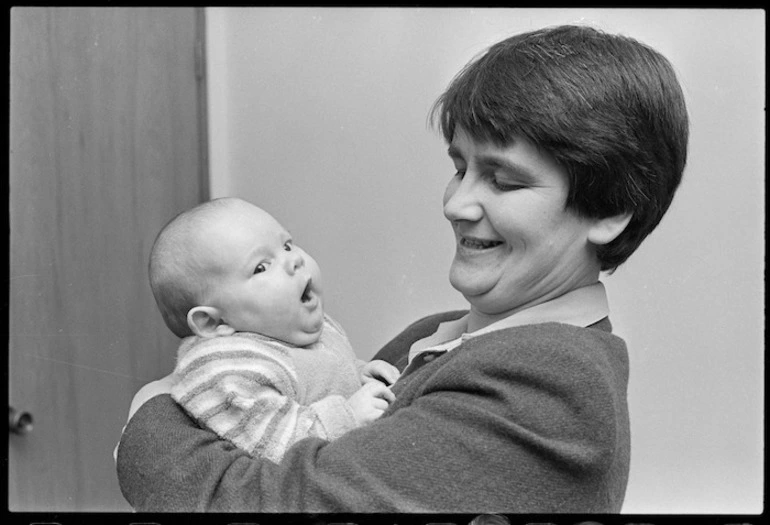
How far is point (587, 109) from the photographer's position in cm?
114

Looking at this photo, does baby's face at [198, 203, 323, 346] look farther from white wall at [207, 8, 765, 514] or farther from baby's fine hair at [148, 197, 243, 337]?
white wall at [207, 8, 765, 514]

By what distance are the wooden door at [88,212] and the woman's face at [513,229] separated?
710 mm

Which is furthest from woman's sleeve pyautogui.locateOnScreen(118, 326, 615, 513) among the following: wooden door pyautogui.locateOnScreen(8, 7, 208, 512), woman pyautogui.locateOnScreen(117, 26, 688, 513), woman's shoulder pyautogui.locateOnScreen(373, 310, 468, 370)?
wooden door pyautogui.locateOnScreen(8, 7, 208, 512)

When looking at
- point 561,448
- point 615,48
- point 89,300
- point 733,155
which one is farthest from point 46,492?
point 733,155

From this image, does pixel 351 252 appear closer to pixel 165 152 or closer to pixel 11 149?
pixel 165 152

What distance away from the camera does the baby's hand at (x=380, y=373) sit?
4.24 feet

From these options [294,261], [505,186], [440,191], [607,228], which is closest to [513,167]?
[505,186]

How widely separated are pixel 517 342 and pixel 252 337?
36cm

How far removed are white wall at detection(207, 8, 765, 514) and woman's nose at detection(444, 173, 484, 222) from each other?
1.58 ft

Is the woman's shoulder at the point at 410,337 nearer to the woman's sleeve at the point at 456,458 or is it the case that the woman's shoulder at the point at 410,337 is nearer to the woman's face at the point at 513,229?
the woman's face at the point at 513,229

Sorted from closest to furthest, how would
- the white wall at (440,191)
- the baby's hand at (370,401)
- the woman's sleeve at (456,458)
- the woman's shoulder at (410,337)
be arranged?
the woman's sleeve at (456,458)
the baby's hand at (370,401)
the woman's shoulder at (410,337)
the white wall at (440,191)

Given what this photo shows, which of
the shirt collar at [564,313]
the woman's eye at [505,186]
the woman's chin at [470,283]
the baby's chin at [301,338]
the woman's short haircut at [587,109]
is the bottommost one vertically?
the baby's chin at [301,338]

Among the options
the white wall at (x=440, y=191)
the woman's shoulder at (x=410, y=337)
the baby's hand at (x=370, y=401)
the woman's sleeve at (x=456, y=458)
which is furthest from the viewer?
the white wall at (x=440, y=191)

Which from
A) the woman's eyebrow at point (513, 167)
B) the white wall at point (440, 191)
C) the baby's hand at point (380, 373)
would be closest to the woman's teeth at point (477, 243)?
the woman's eyebrow at point (513, 167)
